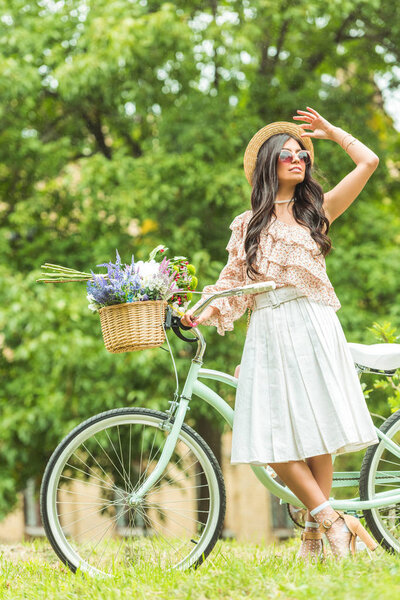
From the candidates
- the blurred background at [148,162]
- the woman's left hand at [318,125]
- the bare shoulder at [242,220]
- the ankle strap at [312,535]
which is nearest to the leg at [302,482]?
the ankle strap at [312,535]

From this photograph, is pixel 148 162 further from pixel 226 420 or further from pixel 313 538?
pixel 313 538

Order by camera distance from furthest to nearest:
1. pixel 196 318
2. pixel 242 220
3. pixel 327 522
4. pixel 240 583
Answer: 1. pixel 242 220
2. pixel 196 318
3. pixel 327 522
4. pixel 240 583

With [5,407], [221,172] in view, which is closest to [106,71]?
[221,172]

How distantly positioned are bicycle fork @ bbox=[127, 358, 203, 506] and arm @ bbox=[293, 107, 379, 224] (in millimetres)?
912

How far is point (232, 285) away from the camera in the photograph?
Result: 335 cm

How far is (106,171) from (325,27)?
10.4 feet

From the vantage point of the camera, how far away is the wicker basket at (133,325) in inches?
120

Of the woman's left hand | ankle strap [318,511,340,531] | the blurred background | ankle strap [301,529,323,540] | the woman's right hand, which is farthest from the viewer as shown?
the blurred background

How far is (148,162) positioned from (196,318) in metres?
4.85

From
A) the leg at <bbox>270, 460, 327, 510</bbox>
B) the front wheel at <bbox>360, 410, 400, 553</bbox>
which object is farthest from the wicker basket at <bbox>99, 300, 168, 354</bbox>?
the front wheel at <bbox>360, 410, 400, 553</bbox>

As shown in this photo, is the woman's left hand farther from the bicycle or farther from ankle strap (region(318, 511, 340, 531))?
ankle strap (region(318, 511, 340, 531))

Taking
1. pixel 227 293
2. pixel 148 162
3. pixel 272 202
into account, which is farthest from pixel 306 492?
pixel 148 162

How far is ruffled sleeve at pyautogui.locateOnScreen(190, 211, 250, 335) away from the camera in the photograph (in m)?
3.30

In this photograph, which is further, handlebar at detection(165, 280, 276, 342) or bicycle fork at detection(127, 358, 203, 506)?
bicycle fork at detection(127, 358, 203, 506)
